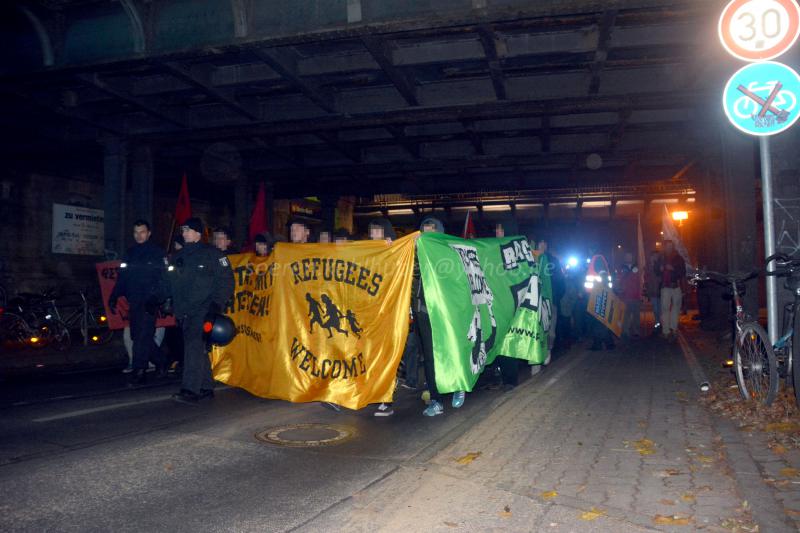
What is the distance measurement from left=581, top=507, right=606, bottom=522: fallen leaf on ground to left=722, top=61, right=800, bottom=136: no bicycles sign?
4.41 m

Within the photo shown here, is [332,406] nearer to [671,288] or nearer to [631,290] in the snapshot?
[631,290]

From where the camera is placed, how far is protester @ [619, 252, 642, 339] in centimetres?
1501

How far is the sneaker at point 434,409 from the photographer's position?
6715 mm

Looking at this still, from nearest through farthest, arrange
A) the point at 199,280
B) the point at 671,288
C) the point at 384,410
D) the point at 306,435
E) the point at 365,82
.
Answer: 1. the point at 306,435
2. the point at 384,410
3. the point at 199,280
4. the point at 365,82
5. the point at 671,288

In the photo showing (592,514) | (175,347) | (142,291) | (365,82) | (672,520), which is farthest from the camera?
(365,82)

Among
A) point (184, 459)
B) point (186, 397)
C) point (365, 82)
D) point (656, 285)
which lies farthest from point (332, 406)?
point (656, 285)

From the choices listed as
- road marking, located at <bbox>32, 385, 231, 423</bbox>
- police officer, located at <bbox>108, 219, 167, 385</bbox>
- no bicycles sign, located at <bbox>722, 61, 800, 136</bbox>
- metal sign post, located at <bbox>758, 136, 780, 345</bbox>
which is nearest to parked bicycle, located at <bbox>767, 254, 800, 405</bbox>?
metal sign post, located at <bbox>758, 136, 780, 345</bbox>

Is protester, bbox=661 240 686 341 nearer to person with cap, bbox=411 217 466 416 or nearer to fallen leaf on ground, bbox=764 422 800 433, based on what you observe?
fallen leaf on ground, bbox=764 422 800 433

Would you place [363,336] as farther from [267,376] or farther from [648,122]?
[648,122]

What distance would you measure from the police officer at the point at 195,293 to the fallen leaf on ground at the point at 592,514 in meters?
4.90

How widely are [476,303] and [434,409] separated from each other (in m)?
1.31

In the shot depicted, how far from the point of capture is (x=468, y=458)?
16.3 ft

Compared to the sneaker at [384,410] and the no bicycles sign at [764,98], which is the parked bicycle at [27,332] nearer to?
the sneaker at [384,410]

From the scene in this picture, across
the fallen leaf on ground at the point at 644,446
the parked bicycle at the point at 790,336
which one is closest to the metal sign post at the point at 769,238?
the parked bicycle at the point at 790,336
